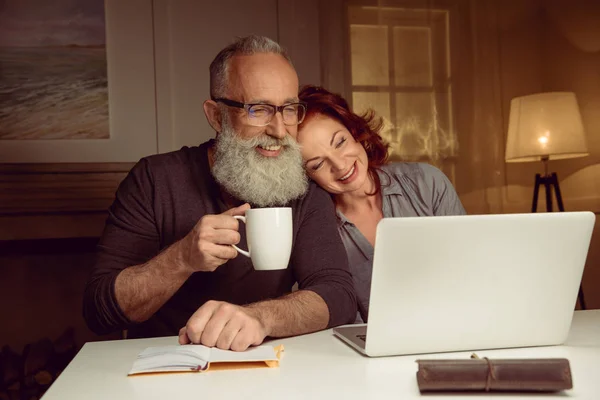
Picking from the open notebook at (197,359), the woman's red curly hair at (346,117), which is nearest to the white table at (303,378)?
the open notebook at (197,359)

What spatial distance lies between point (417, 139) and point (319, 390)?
297cm

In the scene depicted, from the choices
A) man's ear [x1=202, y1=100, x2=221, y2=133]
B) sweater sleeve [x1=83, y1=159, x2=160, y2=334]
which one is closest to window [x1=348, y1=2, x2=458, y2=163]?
man's ear [x1=202, y1=100, x2=221, y2=133]

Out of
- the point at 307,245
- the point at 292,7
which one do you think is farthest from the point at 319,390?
the point at 292,7

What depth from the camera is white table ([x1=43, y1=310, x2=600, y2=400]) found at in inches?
32.2

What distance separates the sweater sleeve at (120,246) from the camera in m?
1.43

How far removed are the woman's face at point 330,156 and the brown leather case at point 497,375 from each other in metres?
1.31

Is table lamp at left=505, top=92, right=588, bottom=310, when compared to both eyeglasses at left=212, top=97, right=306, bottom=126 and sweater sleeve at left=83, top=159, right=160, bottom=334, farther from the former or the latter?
sweater sleeve at left=83, top=159, right=160, bottom=334

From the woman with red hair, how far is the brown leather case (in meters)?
1.17

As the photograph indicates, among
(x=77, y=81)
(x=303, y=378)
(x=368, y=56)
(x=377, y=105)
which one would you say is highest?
(x=368, y=56)

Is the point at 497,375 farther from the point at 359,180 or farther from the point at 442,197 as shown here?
the point at 442,197

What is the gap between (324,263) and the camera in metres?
1.60

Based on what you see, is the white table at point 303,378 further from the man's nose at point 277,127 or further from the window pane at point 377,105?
the window pane at point 377,105

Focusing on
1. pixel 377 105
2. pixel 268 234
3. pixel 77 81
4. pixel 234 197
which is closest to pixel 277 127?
pixel 234 197

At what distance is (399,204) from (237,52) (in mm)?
786
